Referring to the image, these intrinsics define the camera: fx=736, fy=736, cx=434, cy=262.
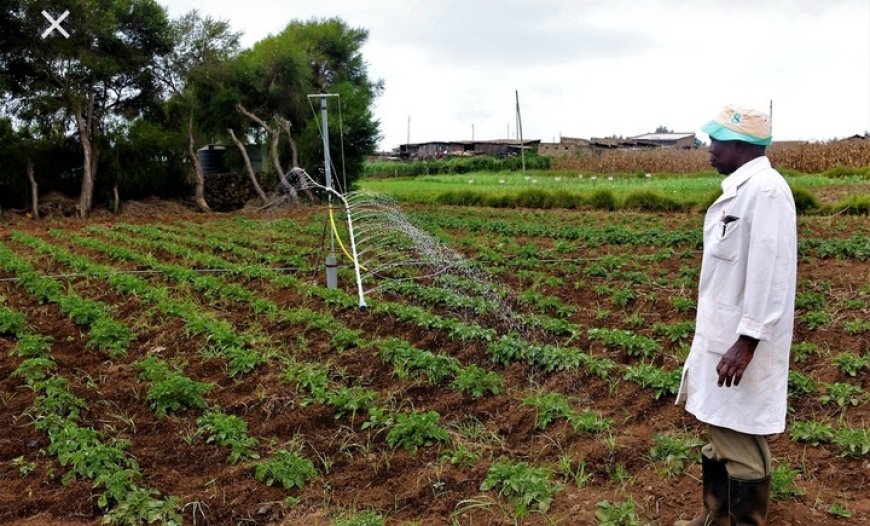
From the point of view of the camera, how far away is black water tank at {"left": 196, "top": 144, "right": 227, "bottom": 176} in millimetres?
23281

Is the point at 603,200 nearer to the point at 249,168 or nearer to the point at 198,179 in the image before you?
the point at 249,168

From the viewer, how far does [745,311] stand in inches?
103

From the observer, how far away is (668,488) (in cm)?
334

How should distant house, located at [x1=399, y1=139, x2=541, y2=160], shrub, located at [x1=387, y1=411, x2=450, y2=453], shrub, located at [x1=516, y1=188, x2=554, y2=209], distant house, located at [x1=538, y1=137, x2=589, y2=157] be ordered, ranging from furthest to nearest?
distant house, located at [x1=399, y1=139, x2=541, y2=160] < distant house, located at [x1=538, y1=137, x2=589, y2=157] < shrub, located at [x1=516, y1=188, x2=554, y2=209] < shrub, located at [x1=387, y1=411, x2=450, y2=453]

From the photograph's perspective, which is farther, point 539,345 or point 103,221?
point 103,221

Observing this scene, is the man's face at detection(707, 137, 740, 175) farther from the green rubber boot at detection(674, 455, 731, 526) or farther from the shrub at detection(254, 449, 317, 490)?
the shrub at detection(254, 449, 317, 490)

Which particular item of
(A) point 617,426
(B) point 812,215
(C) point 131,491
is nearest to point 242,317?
(C) point 131,491

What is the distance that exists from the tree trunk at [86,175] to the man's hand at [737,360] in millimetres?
17571

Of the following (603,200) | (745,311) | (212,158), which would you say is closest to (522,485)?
(745,311)

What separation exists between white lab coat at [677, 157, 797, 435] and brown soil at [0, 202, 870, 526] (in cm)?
65

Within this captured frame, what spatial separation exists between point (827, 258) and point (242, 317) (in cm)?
663

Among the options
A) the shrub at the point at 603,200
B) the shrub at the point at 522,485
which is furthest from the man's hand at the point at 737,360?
the shrub at the point at 603,200

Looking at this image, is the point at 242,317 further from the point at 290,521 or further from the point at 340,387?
the point at 290,521

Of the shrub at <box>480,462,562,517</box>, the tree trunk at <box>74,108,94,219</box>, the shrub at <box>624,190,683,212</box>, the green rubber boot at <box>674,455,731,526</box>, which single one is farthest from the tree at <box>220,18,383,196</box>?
the green rubber boot at <box>674,455,731,526</box>
